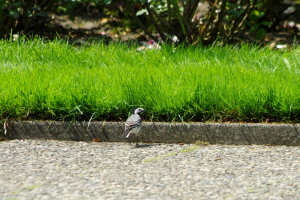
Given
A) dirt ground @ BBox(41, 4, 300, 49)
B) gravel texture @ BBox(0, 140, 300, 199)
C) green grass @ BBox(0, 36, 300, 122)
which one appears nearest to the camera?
gravel texture @ BBox(0, 140, 300, 199)

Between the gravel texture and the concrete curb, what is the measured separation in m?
0.09

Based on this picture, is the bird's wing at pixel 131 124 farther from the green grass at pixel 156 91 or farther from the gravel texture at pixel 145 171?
the green grass at pixel 156 91

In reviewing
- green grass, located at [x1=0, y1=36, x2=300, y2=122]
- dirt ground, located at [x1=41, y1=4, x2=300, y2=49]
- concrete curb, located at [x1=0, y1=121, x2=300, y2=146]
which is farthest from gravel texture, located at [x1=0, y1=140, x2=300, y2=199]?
dirt ground, located at [x1=41, y1=4, x2=300, y2=49]

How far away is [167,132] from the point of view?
12.3ft

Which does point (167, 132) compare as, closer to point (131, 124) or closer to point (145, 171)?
point (131, 124)

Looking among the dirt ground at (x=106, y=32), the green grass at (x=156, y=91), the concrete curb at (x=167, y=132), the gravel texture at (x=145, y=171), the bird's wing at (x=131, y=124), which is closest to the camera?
the gravel texture at (x=145, y=171)

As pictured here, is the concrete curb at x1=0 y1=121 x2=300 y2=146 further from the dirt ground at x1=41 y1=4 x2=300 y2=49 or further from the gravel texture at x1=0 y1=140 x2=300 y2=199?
the dirt ground at x1=41 y1=4 x2=300 y2=49

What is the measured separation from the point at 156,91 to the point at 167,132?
485 mm

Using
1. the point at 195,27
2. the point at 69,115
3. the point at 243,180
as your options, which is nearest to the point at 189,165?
the point at 243,180

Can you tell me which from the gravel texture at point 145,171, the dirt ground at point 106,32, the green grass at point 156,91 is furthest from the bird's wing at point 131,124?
the dirt ground at point 106,32

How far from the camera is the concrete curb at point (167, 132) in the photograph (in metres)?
3.61

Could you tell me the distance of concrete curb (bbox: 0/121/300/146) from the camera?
361 cm

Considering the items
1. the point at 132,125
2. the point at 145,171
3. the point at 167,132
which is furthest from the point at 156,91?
the point at 145,171

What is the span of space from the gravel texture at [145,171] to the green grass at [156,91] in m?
0.35
